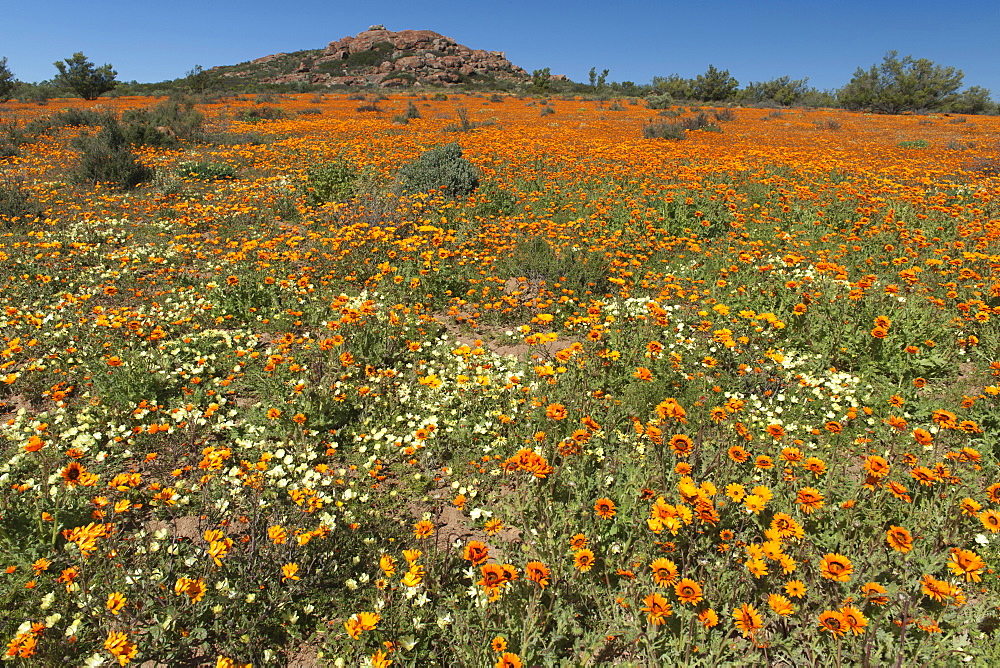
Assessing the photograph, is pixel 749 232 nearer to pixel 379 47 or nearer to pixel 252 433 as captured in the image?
pixel 252 433

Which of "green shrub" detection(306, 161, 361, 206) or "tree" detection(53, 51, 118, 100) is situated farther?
"tree" detection(53, 51, 118, 100)

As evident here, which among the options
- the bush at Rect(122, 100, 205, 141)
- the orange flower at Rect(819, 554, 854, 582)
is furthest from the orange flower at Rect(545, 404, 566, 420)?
the bush at Rect(122, 100, 205, 141)

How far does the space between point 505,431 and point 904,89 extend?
52.4 meters

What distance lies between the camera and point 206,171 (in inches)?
496

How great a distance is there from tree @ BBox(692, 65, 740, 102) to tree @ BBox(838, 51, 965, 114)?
993 centimetres

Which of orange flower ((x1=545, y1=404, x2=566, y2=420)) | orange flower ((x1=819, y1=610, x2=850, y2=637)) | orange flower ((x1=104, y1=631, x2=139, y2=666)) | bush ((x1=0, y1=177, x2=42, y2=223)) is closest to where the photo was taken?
orange flower ((x1=819, y1=610, x2=850, y2=637))

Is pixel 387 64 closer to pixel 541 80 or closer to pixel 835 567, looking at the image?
pixel 541 80

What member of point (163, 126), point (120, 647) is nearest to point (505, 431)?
point (120, 647)

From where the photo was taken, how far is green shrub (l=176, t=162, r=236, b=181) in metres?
12.4

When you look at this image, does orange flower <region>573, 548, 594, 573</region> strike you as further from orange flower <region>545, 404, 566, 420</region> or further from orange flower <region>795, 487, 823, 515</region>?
orange flower <region>795, 487, 823, 515</region>

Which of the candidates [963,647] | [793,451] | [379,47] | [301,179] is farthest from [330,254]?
[379,47]

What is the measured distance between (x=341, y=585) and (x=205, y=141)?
19012mm

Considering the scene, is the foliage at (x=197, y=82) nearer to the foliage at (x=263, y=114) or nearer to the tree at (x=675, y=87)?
the foliage at (x=263, y=114)

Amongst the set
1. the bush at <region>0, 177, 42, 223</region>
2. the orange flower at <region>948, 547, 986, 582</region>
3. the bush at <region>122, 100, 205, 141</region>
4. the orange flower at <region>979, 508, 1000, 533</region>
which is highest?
the bush at <region>122, 100, 205, 141</region>
